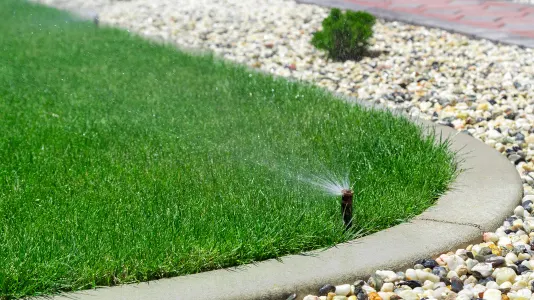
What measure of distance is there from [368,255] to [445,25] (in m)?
5.37

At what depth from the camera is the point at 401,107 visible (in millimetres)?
6031

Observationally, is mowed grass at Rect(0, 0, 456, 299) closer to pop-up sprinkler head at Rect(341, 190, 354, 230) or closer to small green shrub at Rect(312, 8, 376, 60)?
pop-up sprinkler head at Rect(341, 190, 354, 230)

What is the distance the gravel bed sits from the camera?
11.0ft

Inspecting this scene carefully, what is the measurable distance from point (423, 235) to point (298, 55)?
4.35 meters

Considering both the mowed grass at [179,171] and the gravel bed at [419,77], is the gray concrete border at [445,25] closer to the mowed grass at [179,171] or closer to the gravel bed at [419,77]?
the gravel bed at [419,77]

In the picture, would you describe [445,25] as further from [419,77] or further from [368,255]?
[368,255]

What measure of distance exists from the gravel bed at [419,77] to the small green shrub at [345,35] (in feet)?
0.46

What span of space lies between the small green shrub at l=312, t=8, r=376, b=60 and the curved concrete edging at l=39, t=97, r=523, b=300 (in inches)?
127

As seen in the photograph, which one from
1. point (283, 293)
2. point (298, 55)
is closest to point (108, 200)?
point (283, 293)

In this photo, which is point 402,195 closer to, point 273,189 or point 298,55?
point 273,189

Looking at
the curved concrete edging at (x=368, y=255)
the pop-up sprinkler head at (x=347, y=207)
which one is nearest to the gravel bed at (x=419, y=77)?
the curved concrete edging at (x=368, y=255)

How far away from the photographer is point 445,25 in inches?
329

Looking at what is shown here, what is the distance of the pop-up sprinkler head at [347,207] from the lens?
351 centimetres

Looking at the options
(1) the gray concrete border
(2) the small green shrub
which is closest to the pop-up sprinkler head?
(2) the small green shrub
